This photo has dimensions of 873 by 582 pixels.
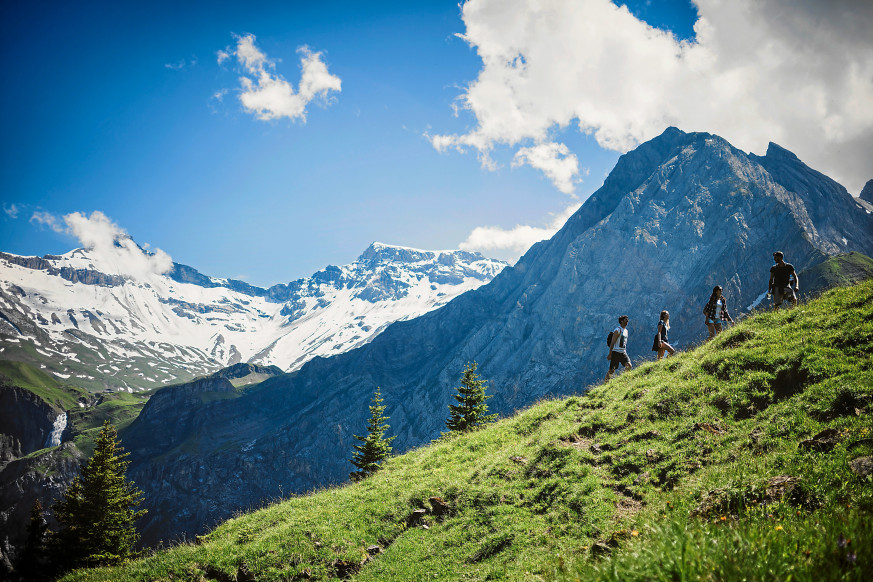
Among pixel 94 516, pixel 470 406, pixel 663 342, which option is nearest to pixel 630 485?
pixel 663 342

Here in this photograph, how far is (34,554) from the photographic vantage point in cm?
3566

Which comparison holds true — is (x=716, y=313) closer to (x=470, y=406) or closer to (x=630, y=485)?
(x=630, y=485)

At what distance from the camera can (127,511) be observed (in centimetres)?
3694

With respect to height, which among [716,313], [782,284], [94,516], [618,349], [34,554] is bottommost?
[34,554]

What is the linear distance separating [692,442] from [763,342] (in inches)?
252

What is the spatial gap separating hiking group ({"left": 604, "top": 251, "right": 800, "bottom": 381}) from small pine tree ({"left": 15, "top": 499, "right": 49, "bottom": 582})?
44526 millimetres

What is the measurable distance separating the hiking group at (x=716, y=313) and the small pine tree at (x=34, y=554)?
146ft

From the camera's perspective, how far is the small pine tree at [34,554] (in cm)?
3372

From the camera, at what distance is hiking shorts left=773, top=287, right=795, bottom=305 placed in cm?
1962

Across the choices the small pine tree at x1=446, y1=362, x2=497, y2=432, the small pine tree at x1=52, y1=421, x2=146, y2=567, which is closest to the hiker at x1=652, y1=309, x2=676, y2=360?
the small pine tree at x1=446, y1=362, x2=497, y2=432

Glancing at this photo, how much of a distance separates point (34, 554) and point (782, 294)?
5713cm

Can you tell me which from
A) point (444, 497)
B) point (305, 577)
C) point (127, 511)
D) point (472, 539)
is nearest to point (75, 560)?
point (127, 511)

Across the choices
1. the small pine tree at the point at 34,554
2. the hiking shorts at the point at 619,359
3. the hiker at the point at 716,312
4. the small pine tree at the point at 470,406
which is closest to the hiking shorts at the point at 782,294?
the hiker at the point at 716,312

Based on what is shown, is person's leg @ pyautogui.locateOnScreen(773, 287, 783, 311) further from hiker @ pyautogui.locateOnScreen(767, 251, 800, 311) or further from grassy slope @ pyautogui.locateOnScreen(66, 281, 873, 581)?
grassy slope @ pyautogui.locateOnScreen(66, 281, 873, 581)
